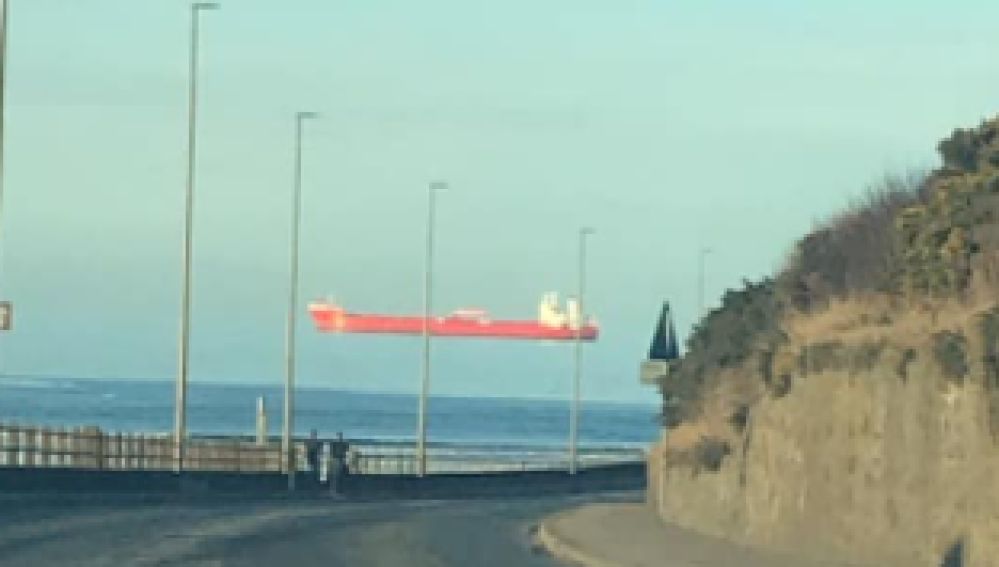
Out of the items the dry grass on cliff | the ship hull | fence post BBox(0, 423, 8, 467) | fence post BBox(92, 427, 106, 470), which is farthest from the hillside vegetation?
the ship hull

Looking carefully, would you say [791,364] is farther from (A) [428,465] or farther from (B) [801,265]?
(A) [428,465]

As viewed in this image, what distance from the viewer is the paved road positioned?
28.3 metres

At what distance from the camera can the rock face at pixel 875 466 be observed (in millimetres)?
24812

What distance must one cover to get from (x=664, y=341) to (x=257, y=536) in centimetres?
892

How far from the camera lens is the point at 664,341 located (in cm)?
3956

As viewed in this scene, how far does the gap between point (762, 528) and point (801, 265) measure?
8549 millimetres

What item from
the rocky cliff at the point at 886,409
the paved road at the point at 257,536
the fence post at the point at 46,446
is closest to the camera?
the rocky cliff at the point at 886,409

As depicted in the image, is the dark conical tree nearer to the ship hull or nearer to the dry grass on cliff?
the dry grass on cliff

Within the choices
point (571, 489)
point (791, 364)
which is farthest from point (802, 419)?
point (571, 489)

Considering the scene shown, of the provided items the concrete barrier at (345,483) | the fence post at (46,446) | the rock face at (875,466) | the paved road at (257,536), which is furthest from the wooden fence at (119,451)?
the rock face at (875,466)

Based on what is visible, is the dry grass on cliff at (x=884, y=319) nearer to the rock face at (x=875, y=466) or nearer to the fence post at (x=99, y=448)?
the rock face at (x=875, y=466)

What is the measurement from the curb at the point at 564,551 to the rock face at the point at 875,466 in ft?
8.57

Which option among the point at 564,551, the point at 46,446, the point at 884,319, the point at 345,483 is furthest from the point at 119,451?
the point at 884,319

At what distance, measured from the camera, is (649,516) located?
42.7m
